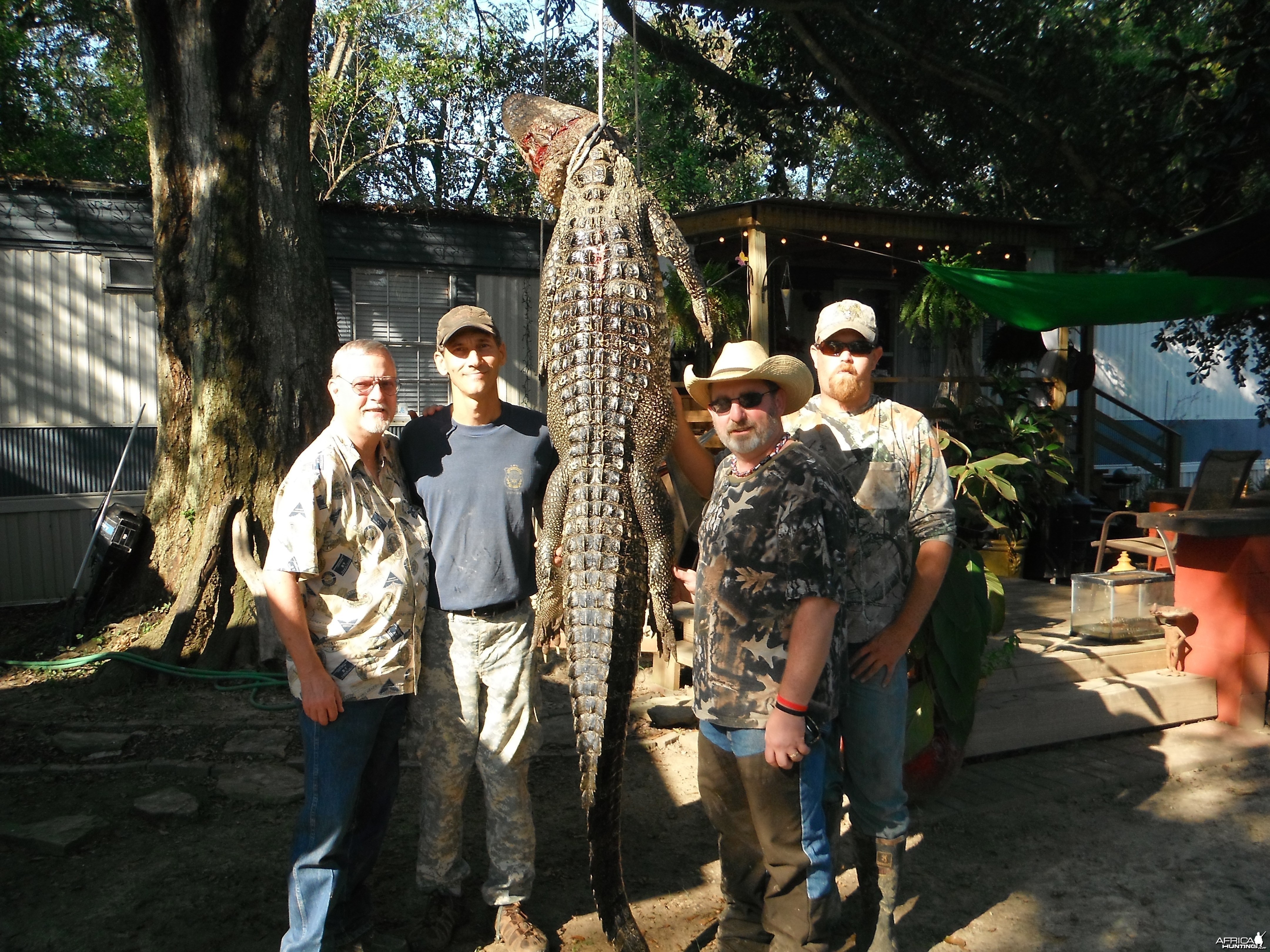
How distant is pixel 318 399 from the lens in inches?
238

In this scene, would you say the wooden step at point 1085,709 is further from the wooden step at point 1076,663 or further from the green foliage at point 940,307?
the green foliage at point 940,307

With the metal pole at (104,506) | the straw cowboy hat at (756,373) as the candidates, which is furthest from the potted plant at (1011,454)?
the metal pole at (104,506)

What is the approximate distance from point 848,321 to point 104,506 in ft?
23.0

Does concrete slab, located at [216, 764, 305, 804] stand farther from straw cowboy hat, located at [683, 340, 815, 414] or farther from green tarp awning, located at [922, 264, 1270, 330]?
green tarp awning, located at [922, 264, 1270, 330]

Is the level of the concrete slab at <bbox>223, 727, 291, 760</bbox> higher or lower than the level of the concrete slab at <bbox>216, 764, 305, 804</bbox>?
higher

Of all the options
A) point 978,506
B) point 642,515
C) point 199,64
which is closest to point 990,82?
point 978,506

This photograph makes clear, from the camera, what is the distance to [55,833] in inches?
147

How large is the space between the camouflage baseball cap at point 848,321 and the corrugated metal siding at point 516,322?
25.2ft

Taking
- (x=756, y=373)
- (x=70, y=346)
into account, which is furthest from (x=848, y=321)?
(x=70, y=346)

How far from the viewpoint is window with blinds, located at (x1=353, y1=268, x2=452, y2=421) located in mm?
10125

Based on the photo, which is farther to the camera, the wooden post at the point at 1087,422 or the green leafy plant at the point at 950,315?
the wooden post at the point at 1087,422

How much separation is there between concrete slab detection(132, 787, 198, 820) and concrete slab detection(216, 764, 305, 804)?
17cm

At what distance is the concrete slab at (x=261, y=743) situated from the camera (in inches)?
183

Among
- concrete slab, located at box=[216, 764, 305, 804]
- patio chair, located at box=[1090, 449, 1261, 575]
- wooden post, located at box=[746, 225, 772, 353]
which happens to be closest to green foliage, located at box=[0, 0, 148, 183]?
wooden post, located at box=[746, 225, 772, 353]
